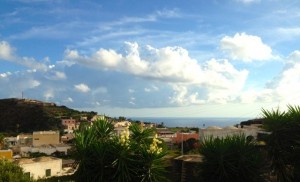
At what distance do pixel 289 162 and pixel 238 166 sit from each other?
2.17m

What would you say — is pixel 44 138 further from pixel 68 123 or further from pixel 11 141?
pixel 68 123

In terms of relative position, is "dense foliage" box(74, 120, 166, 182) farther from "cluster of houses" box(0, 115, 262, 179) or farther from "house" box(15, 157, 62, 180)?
"house" box(15, 157, 62, 180)

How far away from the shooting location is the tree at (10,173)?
14.6 metres

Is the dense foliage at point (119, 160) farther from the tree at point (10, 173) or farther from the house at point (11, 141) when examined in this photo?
the house at point (11, 141)

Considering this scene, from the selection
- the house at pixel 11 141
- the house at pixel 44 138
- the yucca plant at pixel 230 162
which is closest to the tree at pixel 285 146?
the yucca plant at pixel 230 162

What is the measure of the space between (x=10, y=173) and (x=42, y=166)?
84.3ft

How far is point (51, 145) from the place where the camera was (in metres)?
69.2

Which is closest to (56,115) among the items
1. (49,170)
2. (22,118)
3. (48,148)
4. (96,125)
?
(22,118)

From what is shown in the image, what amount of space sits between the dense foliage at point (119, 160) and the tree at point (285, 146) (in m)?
4.66

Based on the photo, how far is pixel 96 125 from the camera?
14867 millimetres

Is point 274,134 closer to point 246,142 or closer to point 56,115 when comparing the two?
point 246,142

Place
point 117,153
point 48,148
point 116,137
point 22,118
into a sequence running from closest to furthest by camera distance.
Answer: point 117,153, point 116,137, point 48,148, point 22,118

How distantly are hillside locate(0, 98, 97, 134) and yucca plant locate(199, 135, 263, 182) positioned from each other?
306 feet

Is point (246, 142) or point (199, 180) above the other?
point (246, 142)
